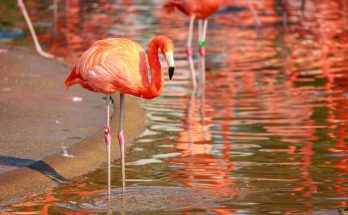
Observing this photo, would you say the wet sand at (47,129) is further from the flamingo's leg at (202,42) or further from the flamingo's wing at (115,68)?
the flamingo's leg at (202,42)

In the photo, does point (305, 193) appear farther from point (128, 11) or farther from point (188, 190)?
point (128, 11)

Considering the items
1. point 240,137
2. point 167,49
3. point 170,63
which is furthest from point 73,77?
point 240,137

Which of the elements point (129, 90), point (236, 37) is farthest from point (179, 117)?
point (236, 37)

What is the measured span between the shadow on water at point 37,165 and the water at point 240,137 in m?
0.16

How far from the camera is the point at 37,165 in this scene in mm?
7750

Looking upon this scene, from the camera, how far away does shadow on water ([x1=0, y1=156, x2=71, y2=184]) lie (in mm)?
7617

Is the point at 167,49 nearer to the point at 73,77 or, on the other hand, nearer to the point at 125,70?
the point at 125,70

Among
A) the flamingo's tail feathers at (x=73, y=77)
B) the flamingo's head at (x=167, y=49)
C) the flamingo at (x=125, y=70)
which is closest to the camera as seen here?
the flamingo's head at (x=167, y=49)

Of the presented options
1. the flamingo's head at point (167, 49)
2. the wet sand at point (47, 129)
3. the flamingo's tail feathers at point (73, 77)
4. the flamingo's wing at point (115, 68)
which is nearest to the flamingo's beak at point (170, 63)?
the flamingo's head at point (167, 49)

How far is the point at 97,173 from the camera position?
25.7ft

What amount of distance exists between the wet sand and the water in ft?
0.66

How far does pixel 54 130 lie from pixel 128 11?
42.4 feet

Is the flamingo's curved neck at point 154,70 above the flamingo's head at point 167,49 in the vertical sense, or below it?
below

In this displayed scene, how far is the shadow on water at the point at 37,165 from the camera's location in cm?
762
